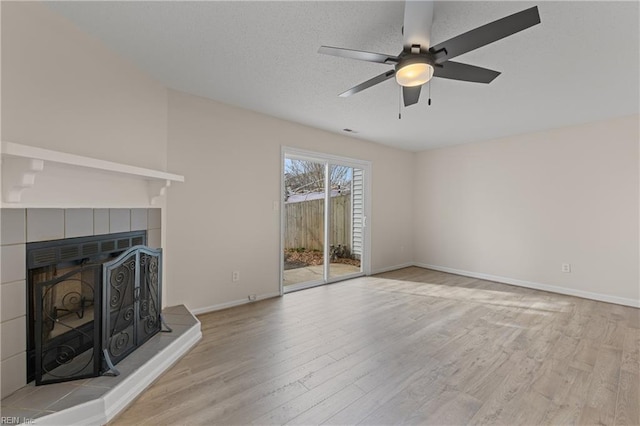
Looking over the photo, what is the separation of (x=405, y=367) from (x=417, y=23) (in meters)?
2.35

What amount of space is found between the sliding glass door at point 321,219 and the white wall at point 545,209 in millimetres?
1688

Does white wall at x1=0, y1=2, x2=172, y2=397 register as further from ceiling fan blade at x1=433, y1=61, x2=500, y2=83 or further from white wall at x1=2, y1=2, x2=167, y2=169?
ceiling fan blade at x1=433, y1=61, x2=500, y2=83

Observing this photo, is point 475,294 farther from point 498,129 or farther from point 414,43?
point 414,43

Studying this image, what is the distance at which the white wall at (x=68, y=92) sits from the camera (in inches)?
63.4

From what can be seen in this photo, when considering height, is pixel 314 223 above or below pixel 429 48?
below

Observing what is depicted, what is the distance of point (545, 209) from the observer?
427cm

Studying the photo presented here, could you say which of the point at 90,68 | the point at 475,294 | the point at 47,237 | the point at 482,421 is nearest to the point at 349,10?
the point at 90,68

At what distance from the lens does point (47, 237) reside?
180cm

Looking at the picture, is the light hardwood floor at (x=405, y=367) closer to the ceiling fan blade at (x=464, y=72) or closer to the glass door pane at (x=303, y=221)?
the glass door pane at (x=303, y=221)

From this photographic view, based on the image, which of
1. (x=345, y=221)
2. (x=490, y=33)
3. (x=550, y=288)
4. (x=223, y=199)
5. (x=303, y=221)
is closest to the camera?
(x=490, y=33)

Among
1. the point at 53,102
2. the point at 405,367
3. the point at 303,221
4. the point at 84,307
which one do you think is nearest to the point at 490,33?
the point at 405,367

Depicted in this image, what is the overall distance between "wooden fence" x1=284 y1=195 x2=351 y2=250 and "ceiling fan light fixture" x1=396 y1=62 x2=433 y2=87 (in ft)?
8.52

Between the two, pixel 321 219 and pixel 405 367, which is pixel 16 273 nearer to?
pixel 405 367

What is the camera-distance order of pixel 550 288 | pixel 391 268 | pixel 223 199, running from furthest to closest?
pixel 391 268
pixel 550 288
pixel 223 199
